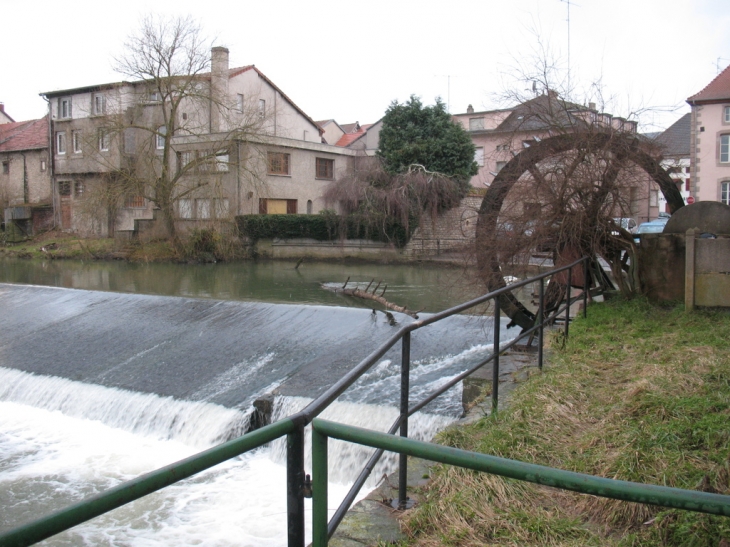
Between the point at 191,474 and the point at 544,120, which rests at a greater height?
the point at 544,120

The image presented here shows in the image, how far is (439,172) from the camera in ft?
112

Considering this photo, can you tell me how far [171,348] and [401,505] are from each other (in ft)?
29.8

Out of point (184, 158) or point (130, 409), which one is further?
point (184, 158)

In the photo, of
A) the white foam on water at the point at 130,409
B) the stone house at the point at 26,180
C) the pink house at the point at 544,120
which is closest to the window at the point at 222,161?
the stone house at the point at 26,180

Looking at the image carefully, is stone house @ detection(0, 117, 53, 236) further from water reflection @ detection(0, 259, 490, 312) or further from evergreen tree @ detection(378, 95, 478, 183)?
evergreen tree @ detection(378, 95, 478, 183)

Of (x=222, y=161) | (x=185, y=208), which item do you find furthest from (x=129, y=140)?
(x=222, y=161)

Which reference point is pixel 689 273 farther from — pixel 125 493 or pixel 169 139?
pixel 169 139

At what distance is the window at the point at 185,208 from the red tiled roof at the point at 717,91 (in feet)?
86.7

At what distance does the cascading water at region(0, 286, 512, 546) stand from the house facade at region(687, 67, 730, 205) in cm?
3110

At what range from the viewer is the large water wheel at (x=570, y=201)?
8.37 metres

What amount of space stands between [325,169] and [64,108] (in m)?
16.4

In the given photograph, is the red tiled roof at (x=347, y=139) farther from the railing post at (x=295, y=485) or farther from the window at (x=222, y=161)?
the railing post at (x=295, y=485)

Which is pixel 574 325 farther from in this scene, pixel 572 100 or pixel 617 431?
pixel 617 431

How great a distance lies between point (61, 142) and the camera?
132ft
